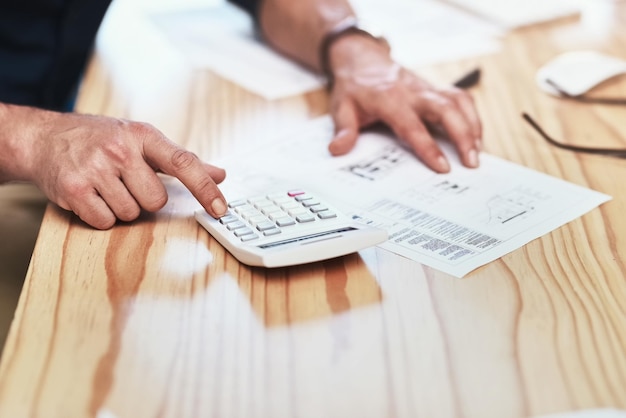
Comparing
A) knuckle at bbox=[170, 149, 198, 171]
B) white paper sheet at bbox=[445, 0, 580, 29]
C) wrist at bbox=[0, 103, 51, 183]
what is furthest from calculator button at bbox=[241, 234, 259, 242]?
white paper sheet at bbox=[445, 0, 580, 29]

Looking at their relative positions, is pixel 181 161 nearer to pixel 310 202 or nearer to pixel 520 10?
pixel 310 202

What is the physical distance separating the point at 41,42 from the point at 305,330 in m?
0.80

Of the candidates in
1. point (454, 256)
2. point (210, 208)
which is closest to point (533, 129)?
point (454, 256)

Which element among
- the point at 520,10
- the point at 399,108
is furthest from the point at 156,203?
the point at 520,10

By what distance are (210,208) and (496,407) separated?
1.06ft

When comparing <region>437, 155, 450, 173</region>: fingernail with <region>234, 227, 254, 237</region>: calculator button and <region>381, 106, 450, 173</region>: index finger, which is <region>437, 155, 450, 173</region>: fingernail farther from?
<region>234, 227, 254, 237</region>: calculator button

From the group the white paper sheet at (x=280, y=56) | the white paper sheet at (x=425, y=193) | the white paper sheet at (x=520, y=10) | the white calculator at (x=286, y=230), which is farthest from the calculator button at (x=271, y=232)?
the white paper sheet at (x=520, y=10)

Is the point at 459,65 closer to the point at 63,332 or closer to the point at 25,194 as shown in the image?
the point at 25,194

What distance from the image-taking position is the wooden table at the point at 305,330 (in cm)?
54

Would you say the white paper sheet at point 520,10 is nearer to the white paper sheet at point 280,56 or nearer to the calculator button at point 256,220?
the white paper sheet at point 280,56

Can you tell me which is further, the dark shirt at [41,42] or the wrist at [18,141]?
the dark shirt at [41,42]

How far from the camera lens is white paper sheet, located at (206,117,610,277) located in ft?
2.39

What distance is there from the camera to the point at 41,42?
3.97 ft

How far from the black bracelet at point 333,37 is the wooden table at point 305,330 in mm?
373
